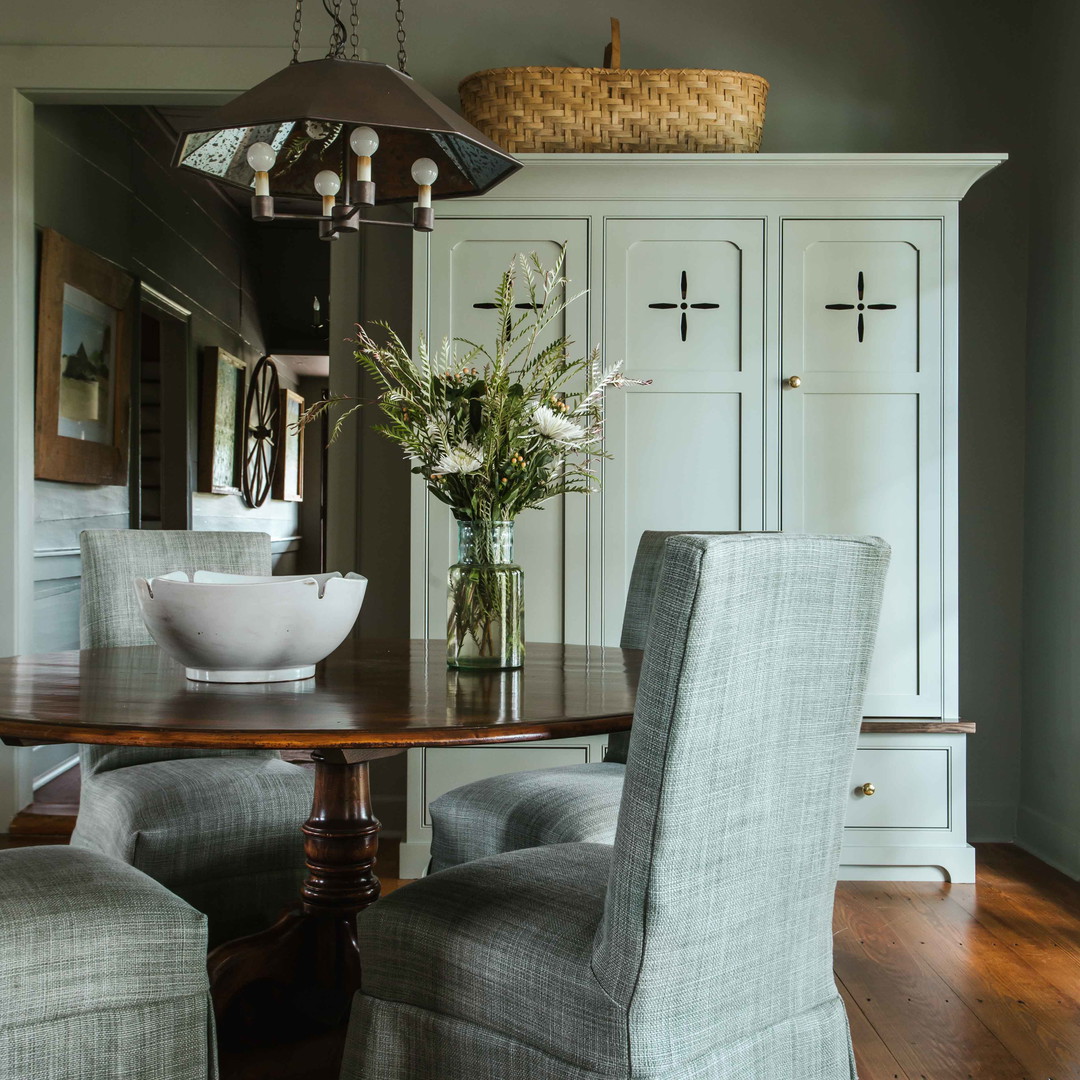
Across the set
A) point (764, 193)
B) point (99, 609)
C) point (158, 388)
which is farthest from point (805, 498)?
point (158, 388)

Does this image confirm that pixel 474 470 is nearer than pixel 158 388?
Yes

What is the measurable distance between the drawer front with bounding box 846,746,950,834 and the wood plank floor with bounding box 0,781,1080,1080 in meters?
0.18

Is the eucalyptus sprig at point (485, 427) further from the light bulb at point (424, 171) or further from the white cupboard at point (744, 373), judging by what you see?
the white cupboard at point (744, 373)

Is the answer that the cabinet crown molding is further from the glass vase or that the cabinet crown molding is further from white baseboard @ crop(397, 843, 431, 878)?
white baseboard @ crop(397, 843, 431, 878)

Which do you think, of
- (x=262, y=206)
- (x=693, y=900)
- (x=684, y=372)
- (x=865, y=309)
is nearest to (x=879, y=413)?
(x=865, y=309)

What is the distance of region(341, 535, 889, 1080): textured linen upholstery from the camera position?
1.07m

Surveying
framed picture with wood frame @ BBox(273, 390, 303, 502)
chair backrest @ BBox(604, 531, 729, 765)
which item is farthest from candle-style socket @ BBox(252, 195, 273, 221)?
framed picture with wood frame @ BBox(273, 390, 303, 502)

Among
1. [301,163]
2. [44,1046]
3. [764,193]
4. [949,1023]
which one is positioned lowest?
[949,1023]

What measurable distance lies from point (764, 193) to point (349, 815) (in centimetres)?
220

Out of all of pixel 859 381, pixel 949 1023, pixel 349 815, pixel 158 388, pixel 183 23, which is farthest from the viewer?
pixel 158 388

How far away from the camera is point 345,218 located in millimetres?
1764

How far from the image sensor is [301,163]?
6.23 feet

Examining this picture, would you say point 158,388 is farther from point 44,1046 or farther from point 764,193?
point 44,1046

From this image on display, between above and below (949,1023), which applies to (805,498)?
above
